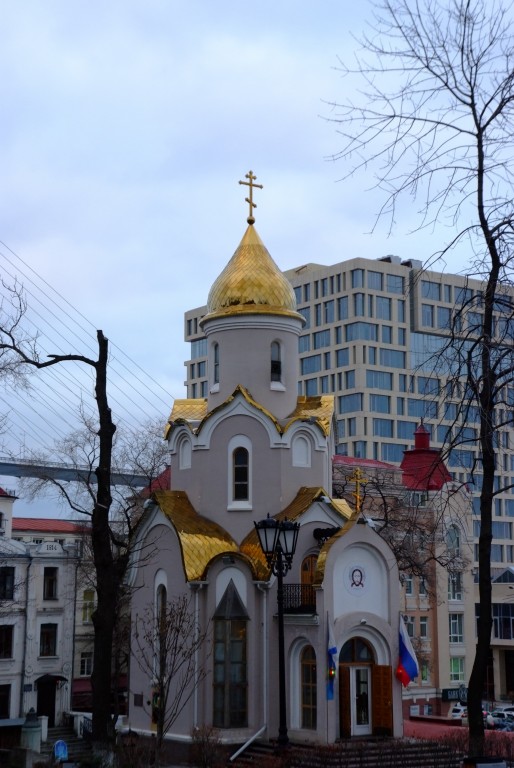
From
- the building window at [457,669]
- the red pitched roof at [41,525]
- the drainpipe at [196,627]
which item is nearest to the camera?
the drainpipe at [196,627]

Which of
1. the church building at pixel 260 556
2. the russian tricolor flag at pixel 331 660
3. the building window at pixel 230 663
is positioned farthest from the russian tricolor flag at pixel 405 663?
the building window at pixel 230 663

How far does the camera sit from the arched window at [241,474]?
27.7 meters

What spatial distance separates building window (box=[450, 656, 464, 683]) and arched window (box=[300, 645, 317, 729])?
27.0 metres

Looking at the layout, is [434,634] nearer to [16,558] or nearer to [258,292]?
[16,558]

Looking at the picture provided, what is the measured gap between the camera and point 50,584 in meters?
44.8

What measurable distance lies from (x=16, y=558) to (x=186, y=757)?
20447 mm

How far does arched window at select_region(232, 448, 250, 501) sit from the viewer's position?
2773cm

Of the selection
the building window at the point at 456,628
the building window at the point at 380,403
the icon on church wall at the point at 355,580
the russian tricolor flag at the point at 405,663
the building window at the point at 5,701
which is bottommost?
the building window at the point at 5,701

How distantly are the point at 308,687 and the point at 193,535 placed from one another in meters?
4.74

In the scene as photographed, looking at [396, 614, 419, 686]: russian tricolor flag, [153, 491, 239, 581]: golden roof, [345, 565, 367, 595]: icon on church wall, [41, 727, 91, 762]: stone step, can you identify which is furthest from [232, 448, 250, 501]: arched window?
[41, 727, 91, 762]: stone step

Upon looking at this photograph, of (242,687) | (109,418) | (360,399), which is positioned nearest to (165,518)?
(242,687)

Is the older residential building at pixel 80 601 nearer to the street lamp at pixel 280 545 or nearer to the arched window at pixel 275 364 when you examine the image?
the arched window at pixel 275 364

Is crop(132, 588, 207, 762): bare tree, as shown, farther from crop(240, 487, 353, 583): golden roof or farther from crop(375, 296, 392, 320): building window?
crop(375, 296, 392, 320): building window

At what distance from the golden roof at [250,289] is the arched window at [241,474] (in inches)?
155
